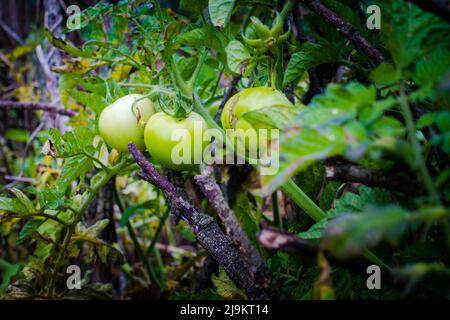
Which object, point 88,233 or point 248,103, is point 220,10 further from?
point 88,233

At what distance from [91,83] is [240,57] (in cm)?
43

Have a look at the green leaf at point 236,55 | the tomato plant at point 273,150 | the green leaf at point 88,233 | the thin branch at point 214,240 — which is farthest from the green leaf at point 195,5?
the green leaf at point 88,233

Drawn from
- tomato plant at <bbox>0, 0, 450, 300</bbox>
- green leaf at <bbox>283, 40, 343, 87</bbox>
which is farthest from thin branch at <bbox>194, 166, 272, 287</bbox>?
green leaf at <bbox>283, 40, 343, 87</bbox>

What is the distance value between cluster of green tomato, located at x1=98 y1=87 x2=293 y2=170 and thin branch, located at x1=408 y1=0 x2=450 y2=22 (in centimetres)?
18

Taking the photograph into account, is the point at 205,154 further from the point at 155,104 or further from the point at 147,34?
the point at 147,34

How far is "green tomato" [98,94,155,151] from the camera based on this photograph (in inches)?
24.3

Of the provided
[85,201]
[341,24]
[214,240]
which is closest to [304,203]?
[214,240]

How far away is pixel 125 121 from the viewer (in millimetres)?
618

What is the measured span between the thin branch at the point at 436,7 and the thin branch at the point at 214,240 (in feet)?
1.03

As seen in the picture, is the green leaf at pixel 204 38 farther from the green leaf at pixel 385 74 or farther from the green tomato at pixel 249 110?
the green leaf at pixel 385 74

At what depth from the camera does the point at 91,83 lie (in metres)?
0.88

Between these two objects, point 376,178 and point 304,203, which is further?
point 304,203

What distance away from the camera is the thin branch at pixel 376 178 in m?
0.41

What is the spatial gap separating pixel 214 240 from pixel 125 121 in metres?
0.22
